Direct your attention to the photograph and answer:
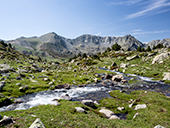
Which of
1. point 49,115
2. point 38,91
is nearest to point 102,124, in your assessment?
point 49,115

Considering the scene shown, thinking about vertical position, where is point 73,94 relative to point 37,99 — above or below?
below

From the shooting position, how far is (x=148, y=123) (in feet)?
64.1

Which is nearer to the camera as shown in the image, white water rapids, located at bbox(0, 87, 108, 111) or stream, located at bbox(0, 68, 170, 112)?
white water rapids, located at bbox(0, 87, 108, 111)

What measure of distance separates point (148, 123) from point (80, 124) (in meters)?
14.7

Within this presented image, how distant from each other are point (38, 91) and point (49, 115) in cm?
2724

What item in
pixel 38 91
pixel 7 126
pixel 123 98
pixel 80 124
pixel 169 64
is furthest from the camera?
pixel 169 64

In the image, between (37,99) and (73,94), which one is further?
(73,94)

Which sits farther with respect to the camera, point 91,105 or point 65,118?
point 91,105

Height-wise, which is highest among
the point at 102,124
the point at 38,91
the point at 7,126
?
the point at 7,126

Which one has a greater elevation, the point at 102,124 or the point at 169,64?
the point at 169,64

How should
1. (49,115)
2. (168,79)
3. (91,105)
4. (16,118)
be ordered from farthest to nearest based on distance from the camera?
(168,79)
(91,105)
(49,115)
(16,118)

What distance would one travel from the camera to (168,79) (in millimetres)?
54125

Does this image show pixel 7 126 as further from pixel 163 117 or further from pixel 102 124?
pixel 163 117

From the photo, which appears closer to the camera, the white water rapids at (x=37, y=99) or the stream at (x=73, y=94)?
the white water rapids at (x=37, y=99)
